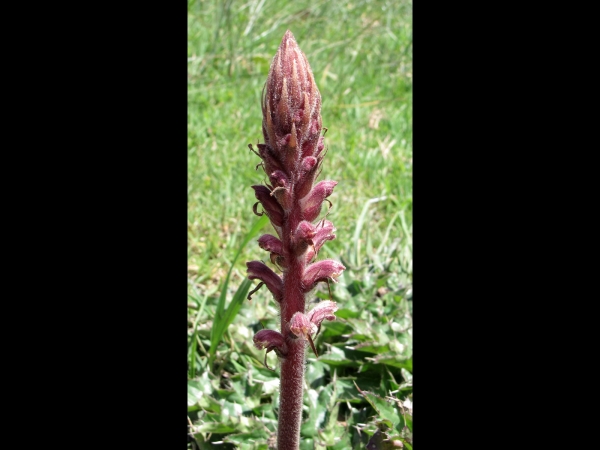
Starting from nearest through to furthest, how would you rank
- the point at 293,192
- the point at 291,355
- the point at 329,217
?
the point at 293,192, the point at 291,355, the point at 329,217

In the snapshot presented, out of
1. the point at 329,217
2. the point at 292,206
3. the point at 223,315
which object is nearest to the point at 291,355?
the point at 292,206

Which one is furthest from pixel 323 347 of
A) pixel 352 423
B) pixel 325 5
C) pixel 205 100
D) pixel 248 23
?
pixel 325 5

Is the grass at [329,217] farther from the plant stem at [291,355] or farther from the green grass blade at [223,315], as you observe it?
the plant stem at [291,355]

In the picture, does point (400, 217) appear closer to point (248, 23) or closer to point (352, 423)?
point (352, 423)

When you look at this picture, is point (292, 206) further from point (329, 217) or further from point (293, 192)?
point (329, 217)

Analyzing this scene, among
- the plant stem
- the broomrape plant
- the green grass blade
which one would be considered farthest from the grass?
the broomrape plant

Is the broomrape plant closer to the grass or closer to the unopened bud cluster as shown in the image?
the unopened bud cluster
